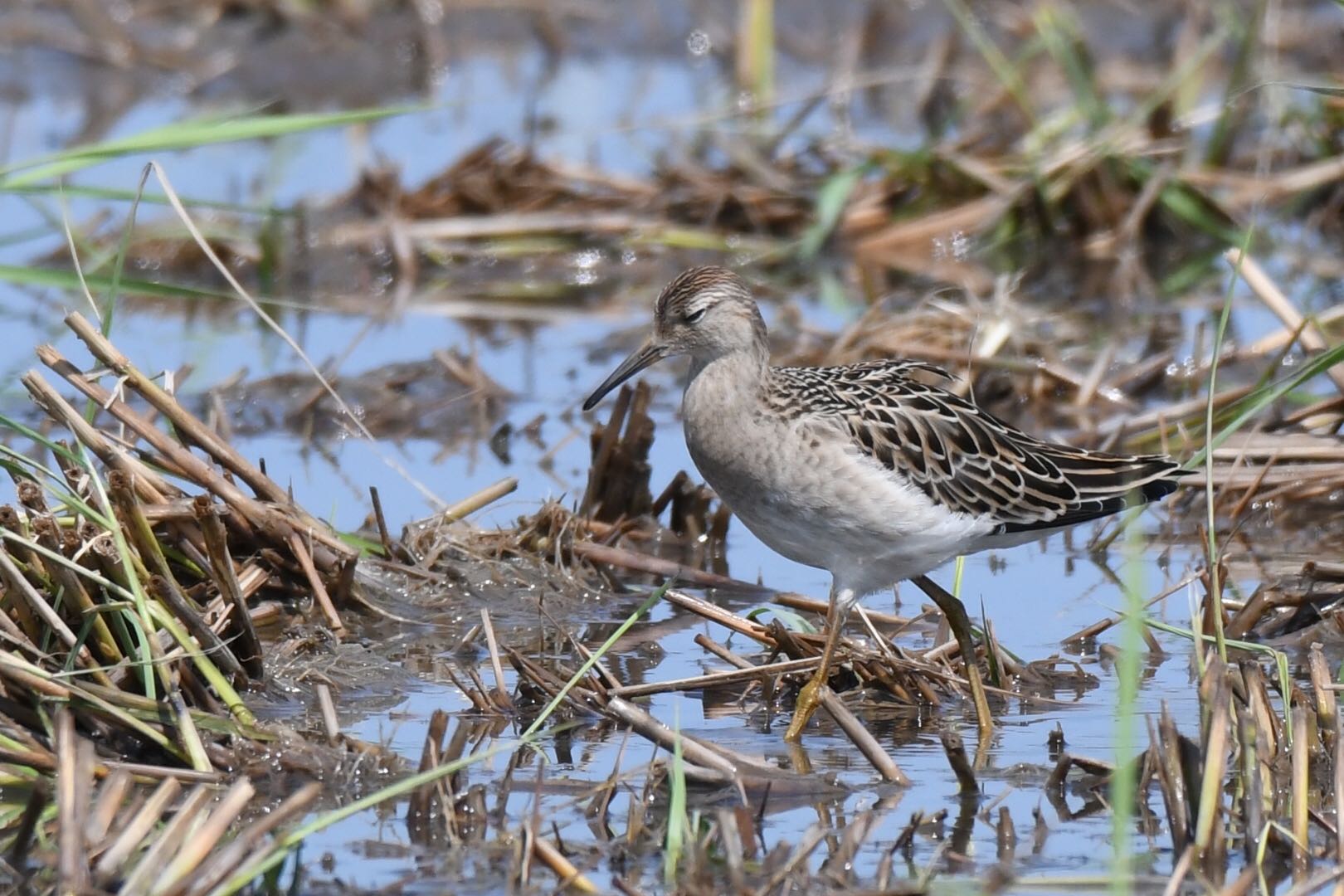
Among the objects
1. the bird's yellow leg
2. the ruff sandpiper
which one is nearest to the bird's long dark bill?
the ruff sandpiper

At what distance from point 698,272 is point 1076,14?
11.1 meters

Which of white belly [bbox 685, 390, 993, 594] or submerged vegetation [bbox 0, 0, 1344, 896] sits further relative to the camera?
white belly [bbox 685, 390, 993, 594]

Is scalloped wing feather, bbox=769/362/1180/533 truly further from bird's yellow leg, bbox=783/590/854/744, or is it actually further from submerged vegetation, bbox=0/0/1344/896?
bird's yellow leg, bbox=783/590/854/744

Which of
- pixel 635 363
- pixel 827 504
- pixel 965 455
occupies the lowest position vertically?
pixel 827 504

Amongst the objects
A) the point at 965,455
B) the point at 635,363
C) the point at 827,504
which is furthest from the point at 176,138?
the point at 965,455

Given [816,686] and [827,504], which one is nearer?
[816,686]

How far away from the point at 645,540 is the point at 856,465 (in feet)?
6.20

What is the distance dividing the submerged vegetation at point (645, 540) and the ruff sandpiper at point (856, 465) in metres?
0.29

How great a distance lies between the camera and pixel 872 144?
12078mm

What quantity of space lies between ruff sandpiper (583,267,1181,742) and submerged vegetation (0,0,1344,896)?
0.29 metres

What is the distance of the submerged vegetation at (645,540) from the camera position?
193 inches

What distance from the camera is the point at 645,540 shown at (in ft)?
25.9

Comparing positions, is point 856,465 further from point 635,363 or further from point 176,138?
point 176,138

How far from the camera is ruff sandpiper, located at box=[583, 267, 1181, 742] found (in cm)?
616
